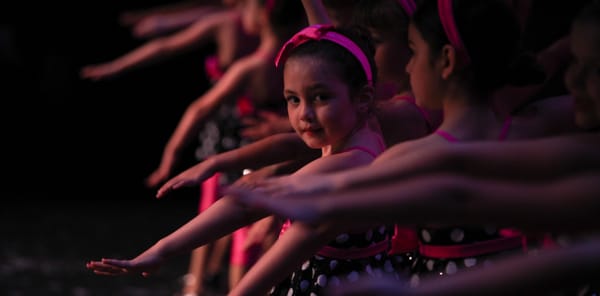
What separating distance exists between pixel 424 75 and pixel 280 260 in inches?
18.7

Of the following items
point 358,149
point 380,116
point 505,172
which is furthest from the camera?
point 380,116

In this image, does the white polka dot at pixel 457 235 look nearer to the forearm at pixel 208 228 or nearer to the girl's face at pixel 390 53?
the forearm at pixel 208 228

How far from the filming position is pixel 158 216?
734 cm

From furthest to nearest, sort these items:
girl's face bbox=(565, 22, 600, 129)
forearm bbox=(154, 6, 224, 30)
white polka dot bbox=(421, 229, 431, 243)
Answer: forearm bbox=(154, 6, 224, 30), white polka dot bbox=(421, 229, 431, 243), girl's face bbox=(565, 22, 600, 129)

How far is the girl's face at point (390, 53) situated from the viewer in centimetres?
269

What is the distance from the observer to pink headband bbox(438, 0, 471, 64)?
2117 millimetres

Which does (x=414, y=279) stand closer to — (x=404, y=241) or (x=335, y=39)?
(x=404, y=241)

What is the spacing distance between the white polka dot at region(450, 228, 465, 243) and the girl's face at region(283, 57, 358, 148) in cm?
37

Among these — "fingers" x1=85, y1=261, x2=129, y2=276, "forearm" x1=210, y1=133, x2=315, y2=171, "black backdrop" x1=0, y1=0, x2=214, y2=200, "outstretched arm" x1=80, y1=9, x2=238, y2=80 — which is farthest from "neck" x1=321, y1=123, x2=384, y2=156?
"black backdrop" x1=0, y1=0, x2=214, y2=200

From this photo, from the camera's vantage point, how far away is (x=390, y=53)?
270 centimetres

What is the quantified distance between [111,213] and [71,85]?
1702 mm

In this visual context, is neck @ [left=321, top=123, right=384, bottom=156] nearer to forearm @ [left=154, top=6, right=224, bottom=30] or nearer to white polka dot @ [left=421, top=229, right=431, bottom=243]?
white polka dot @ [left=421, top=229, right=431, bottom=243]

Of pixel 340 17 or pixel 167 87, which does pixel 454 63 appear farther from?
pixel 167 87

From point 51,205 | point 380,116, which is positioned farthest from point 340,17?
point 51,205
